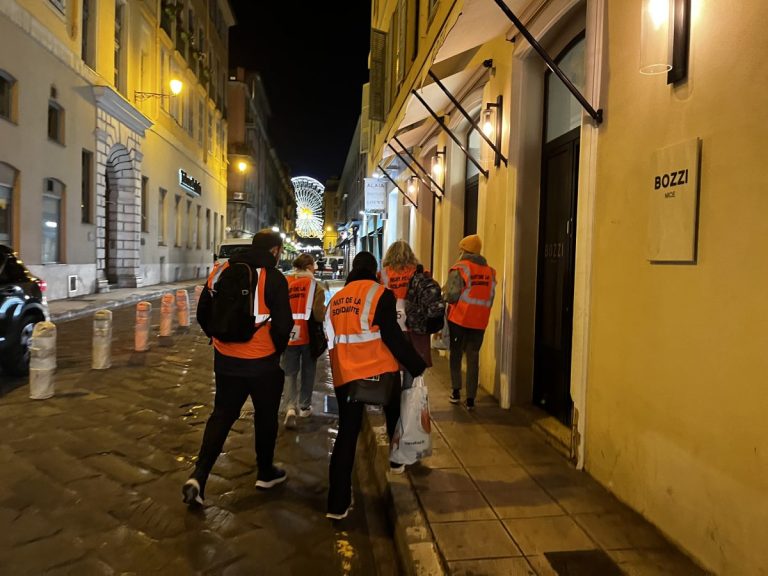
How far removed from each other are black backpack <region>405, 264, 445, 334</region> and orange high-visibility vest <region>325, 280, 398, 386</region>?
1211 millimetres

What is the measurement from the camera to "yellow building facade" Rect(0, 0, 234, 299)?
1531cm

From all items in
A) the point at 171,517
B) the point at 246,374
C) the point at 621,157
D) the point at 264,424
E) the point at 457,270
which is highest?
the point at 621,157

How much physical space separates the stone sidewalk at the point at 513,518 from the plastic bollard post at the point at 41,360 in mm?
4060

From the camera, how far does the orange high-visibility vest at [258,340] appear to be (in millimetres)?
3955

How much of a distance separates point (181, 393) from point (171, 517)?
3.47 meters

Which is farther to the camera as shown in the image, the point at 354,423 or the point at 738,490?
the point at 354,423

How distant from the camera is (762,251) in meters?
2.55

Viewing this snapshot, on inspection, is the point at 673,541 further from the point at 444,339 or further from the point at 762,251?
the point at 444,339

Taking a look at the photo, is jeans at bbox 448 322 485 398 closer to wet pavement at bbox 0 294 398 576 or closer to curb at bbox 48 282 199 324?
wet pavement at bbox 0 294 398 576

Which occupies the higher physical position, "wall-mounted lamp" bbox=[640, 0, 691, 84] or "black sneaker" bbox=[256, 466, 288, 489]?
"wall-mounted lamp" bbox=[640, 0, 691, 84]

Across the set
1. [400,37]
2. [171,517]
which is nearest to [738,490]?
[171,517]

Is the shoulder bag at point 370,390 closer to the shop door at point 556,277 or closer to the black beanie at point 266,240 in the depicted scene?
the black beanie at point 266,240

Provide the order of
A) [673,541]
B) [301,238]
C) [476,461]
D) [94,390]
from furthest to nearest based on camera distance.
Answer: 1. [301,238]
2. [94,390]
3. [476,461]
4. [673,541]

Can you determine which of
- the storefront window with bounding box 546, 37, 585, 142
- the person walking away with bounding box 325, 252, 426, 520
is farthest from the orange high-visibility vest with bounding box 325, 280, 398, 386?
the storefront window with bounding box 546, 37, 585, 142
